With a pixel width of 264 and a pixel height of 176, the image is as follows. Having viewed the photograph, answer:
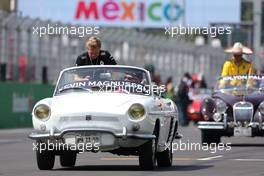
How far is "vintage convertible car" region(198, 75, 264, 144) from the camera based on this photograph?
2166 cm

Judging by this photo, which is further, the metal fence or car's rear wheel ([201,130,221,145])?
Answer: the metal fence

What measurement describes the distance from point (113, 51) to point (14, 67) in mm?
11241

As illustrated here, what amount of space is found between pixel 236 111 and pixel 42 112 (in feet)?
25.3

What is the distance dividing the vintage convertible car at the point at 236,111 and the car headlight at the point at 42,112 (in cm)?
750

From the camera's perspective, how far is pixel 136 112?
14.6 m

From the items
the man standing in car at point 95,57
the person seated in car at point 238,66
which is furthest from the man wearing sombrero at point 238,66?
the man standing in car at point 95,57

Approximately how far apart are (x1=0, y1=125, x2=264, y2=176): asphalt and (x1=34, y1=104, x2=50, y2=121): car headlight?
703 millimetres

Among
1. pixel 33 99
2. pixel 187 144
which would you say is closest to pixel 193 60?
pixel 33 99

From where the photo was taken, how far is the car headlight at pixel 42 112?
48.4ft

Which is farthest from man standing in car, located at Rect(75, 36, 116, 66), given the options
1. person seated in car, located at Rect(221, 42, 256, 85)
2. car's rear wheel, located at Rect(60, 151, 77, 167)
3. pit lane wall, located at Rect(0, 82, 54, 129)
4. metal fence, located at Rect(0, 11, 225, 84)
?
metal fence, located at Rect(0, 11, 225, 84)

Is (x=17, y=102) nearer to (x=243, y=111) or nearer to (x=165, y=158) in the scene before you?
(x=243, y=111)

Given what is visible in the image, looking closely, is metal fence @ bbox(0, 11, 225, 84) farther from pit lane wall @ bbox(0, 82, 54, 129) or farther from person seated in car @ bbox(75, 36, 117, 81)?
person seated in car @ bbox(75, 36, 117, 81)

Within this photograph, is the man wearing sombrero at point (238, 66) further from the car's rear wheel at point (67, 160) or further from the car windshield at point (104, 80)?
the car's rear wheel at point (67, 160)

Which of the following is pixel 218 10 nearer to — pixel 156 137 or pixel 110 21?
pixel 110 21
